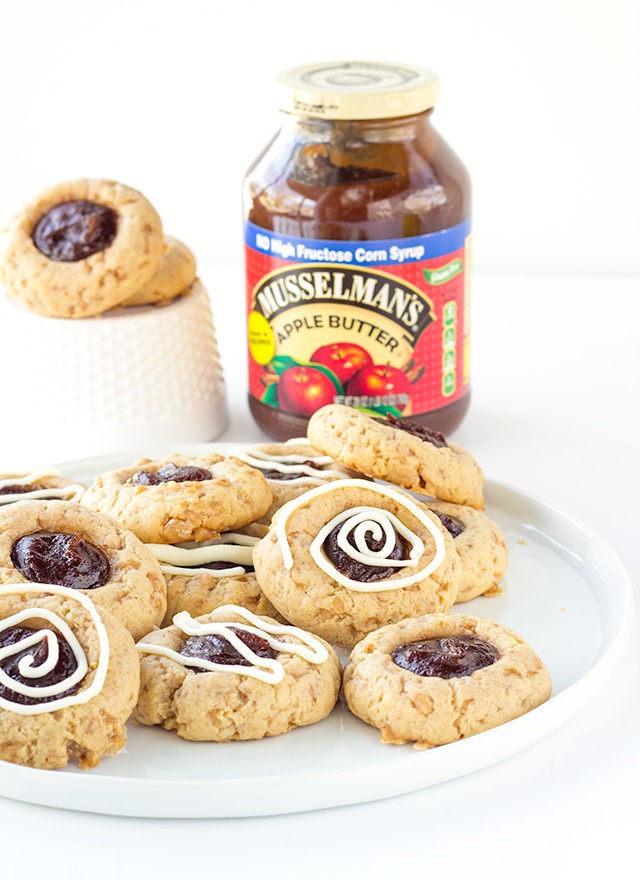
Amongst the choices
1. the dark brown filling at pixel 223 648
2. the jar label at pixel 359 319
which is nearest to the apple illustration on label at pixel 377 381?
the jar label at pixel 359 319

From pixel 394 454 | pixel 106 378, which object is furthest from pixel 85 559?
pixel 106 378

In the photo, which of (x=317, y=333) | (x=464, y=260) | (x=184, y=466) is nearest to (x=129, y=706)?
(x=184, y=466)

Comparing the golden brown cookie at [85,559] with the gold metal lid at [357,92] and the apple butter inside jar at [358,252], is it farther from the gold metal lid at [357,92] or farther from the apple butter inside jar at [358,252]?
the gold metal lid at [357,92]

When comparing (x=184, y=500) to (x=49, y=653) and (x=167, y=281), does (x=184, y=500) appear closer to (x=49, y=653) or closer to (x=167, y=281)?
(x=49, y=653)

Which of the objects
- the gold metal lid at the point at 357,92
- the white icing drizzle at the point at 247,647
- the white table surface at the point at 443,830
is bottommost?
the white table surface at the point at 443,830

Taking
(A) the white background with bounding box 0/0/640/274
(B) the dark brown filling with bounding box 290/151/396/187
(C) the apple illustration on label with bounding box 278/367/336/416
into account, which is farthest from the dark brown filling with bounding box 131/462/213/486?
(A) the white background with bounding box 0/0/640/274

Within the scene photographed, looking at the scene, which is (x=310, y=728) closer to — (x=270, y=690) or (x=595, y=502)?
(x=270, y=690)
